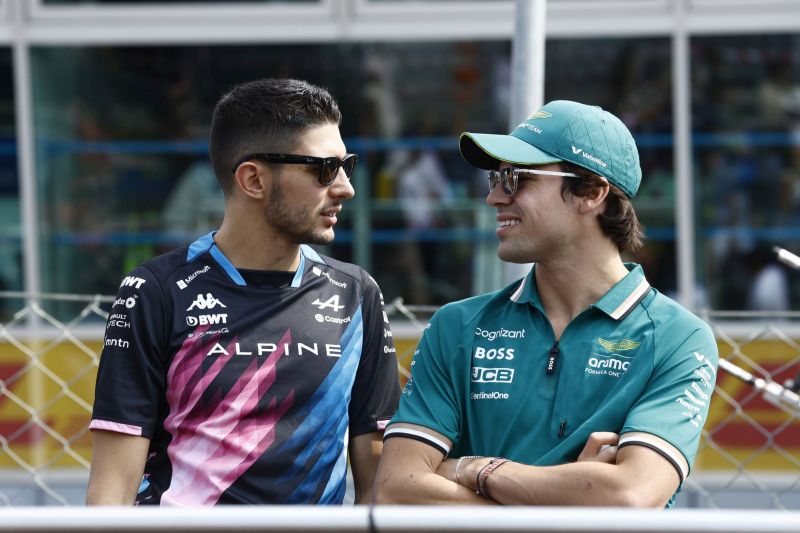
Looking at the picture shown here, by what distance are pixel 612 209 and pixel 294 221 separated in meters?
0.76

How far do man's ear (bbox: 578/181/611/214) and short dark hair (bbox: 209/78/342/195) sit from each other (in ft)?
2.23

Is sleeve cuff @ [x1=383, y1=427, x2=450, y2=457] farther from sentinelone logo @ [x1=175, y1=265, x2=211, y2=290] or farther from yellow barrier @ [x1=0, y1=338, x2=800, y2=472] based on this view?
yellow barrier @ [x1=0, y1=338, x2=800, y2=472]

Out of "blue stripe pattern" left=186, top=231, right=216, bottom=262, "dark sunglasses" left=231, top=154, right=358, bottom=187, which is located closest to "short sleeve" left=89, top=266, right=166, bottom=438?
"blue stripe pattern" left=186, top=231, right=216, bottom=262

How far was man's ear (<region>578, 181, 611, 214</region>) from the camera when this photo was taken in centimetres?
261

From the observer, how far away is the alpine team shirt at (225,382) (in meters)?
2.64

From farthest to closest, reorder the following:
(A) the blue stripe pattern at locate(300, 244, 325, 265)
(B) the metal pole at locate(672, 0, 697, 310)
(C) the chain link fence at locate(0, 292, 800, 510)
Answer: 1. (B) the metal pole at locate(672, 0, 697, 310)
2. (C) the chain link fence at locate(0, 292, 800, 510)
3. (A) the blue stripe pattern at locate(300, 244, 325, 265)

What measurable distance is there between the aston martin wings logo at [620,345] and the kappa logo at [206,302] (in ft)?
3.00

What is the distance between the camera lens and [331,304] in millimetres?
2832

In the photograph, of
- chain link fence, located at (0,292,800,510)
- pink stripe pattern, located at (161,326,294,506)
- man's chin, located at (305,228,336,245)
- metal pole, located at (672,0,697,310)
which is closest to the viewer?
pink stripe pattern, located at (161,326,294,506)

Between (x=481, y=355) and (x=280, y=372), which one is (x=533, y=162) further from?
(x=280, y=372)

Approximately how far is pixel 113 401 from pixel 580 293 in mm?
1111

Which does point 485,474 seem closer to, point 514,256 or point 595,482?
point 595,482

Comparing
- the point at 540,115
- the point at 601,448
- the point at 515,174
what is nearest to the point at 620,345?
the point at 601,448

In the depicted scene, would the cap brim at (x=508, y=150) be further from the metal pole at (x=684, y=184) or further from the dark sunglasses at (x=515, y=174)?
the metal pole at (x=684, y=184)
